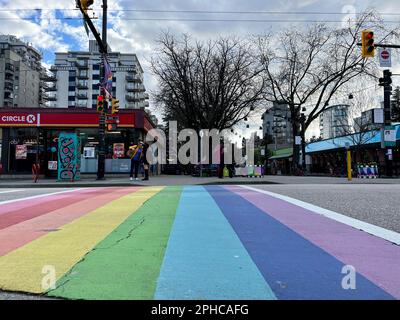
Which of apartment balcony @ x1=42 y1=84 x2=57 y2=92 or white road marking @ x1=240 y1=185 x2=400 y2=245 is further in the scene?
apartment balcony @ x1=42 y1=84 x2=57 y2=92

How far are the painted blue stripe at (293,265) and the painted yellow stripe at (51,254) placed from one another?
1.96 metres

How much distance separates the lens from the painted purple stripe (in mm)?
3770

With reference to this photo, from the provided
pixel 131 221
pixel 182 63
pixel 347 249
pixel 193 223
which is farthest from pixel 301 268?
pixel 182 63

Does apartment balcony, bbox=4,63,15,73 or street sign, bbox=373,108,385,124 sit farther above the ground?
apartment balcony, bbox=4,63,15,73

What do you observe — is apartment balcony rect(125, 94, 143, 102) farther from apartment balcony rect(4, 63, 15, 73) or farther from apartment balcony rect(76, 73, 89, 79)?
apartment balcony rect(4, 63, 15, 73)

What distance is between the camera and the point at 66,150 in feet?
66.7

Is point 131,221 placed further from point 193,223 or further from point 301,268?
point 301,268

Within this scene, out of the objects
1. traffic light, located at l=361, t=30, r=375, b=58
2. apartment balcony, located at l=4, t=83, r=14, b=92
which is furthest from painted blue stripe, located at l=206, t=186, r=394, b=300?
apartment balcony, located at l=4, t=83, r=14, b=92

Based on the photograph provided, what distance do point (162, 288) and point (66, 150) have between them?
18314mm

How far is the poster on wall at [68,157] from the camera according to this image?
20156 millimetres

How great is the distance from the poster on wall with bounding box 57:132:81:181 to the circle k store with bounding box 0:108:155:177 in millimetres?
5516

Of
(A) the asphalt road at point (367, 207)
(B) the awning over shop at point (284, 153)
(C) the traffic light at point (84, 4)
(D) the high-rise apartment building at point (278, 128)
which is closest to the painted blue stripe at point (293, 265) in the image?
(A) the asphalt road at point (367, 207)

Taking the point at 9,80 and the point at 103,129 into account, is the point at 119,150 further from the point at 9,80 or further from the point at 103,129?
the point at 9,80

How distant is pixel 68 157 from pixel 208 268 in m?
17.7
